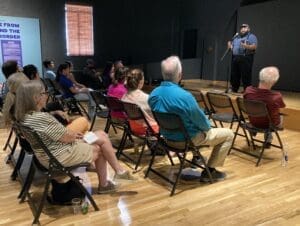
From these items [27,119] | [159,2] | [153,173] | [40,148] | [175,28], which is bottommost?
[153,173]

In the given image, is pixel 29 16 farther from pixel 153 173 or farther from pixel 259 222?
pixel 259 222

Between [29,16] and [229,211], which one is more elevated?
[29,16]

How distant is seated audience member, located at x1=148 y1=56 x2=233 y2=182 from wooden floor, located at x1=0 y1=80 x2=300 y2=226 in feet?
1.27

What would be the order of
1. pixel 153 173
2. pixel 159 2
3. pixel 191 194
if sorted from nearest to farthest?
1. pixel 191 194
2. pixel 153 173
3. pixel 159 2

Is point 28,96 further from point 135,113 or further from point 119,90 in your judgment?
point 119,90

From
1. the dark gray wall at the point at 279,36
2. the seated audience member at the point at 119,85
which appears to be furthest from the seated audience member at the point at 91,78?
the dark gray wall at the point at 279,36

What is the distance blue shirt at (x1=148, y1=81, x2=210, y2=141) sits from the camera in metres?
2.77

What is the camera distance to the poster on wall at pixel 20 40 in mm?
7551

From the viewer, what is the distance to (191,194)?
2863 mm

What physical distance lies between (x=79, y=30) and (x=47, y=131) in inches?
A: 283

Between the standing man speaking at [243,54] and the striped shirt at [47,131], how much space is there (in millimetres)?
4836

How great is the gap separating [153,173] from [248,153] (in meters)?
1.27

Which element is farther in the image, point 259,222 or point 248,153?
point 248,153

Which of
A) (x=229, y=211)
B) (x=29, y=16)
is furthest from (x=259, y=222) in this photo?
(x=29, y=16)
